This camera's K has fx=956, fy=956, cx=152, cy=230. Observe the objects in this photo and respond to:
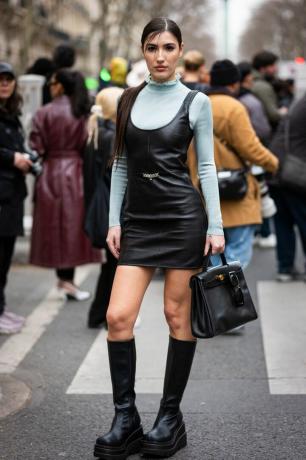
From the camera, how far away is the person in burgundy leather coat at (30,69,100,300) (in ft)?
24.9

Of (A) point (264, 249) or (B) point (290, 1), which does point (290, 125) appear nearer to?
(A) point (264, 249)

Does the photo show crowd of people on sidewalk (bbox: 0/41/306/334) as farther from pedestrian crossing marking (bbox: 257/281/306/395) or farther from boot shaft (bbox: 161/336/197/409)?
boot shaft (bbox: 161/336/197/409)

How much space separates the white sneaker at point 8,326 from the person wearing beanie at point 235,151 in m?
1.59

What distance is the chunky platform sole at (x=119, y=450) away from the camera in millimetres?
4227

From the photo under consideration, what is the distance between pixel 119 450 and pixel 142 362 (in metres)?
1.89

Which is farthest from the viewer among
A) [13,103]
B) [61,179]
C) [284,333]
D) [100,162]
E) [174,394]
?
[61,179]

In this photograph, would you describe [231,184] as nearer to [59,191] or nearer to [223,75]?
[223,75]

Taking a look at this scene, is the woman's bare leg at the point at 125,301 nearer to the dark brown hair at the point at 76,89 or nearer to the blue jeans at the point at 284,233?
the dark brown hair at the point at 76,89

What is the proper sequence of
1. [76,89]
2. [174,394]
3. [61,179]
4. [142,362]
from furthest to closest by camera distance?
[61,179], [76,89], [142,362], [174,394]

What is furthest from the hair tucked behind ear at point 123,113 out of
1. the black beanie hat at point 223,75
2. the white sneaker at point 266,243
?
the white sneaker at point 266,243

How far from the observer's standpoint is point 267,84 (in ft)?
35.4

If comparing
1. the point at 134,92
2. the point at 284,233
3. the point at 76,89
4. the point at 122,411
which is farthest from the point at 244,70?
the point at 122,411

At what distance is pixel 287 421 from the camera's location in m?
4.83

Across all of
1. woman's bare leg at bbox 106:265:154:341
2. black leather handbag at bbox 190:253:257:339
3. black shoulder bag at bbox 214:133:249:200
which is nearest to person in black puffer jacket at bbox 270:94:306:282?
black shoulder bag at bbox 214:133:249:200
